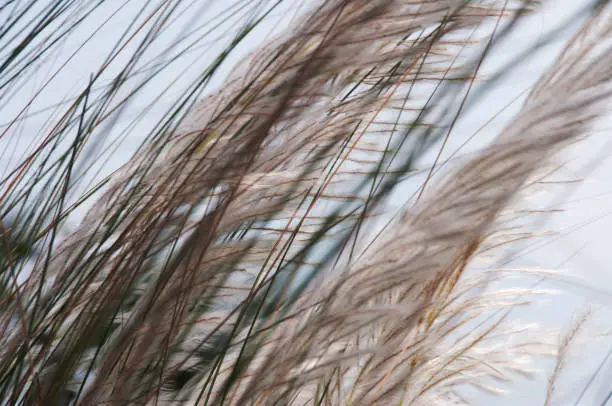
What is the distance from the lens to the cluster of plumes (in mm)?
→ 512

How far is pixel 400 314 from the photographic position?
1.57 ft

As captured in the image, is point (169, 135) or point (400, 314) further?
point (169, 135)

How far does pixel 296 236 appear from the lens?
29.3 inches

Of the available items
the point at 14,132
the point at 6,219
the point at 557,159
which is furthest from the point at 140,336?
the point at 14,132

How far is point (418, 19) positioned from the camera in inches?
26.6

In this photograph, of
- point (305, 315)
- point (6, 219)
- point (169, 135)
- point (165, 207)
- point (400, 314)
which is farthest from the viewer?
point (6, 219)

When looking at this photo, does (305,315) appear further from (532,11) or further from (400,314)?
(532,11)

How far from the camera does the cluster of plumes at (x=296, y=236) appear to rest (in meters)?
0.51

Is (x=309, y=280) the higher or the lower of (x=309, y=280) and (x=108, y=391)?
the higher

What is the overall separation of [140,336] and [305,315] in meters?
0.15

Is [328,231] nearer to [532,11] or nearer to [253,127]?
[253,127]

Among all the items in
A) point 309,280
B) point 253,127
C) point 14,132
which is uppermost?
point 14,132

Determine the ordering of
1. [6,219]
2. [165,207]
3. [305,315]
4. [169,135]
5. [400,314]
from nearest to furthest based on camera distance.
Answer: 1. [400,314]
2. [305,315]
3. [165,207]
4. [169,135]
5. [6,219]

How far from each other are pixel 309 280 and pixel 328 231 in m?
0.06
